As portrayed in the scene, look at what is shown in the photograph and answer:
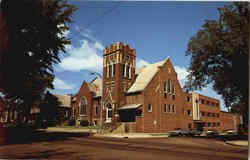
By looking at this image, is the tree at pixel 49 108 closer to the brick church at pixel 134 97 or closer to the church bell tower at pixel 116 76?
the brick church at pixel 134 97

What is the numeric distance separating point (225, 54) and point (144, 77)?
21.3 m

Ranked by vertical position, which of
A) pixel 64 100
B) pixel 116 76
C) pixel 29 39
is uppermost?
pixel 116 76

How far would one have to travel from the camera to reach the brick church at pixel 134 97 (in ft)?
129

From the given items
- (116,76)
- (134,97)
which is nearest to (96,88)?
(116,76)

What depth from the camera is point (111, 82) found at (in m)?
44.1

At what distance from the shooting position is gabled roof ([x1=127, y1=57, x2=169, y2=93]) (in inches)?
1626

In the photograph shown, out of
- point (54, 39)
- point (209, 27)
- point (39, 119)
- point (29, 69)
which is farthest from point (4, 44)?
point (39, 119)

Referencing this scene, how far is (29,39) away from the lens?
17.1m

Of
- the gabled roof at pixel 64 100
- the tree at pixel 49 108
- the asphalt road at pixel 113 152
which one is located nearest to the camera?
the asphalt road at pixel 113 152

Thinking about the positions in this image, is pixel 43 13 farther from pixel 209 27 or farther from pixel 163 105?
pixel 163 105

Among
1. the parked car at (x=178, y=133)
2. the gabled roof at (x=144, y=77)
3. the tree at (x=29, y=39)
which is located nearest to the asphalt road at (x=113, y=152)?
the tree at (x=29, y=39)

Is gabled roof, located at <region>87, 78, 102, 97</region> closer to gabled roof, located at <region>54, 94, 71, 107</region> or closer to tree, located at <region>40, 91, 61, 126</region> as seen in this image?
gabled roof, located at <region>54, 94, 71, 107</region>

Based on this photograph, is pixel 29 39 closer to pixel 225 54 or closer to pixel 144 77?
pixel 225 54

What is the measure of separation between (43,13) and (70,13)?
2780mm
